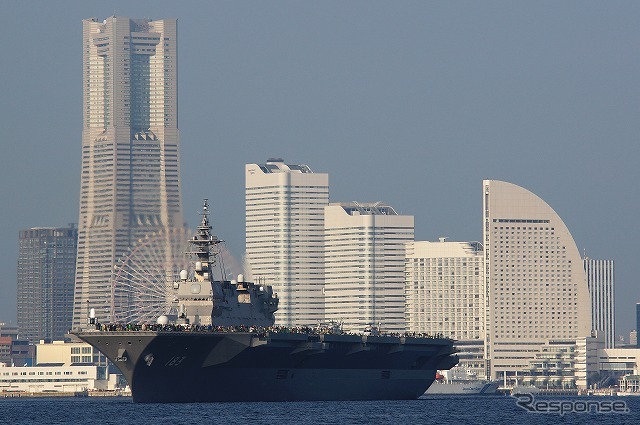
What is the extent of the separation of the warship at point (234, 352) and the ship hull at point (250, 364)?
0.06 meters

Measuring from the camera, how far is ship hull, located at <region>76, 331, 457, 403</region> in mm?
88875

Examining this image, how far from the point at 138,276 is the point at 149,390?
240 feet

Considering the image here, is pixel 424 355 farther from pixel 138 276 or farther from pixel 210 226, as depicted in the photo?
pixel 138 276

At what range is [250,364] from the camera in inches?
3612

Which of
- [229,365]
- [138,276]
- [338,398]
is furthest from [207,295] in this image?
[138,276]

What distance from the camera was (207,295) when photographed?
9425 centimetres

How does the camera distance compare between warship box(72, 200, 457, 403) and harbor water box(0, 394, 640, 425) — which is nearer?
harbor water box(0, 394, 640, 425)

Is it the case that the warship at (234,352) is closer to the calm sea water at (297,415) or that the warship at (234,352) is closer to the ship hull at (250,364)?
the ship hull at (250,364)

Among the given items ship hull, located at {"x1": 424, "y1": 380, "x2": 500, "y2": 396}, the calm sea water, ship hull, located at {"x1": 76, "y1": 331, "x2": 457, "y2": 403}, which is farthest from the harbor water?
ship hull, located at {"x1": 424, "y1": 380, "x2": 500, "y2": 396}

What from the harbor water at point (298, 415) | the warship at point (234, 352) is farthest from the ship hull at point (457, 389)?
the harbor water at point (298, 415)

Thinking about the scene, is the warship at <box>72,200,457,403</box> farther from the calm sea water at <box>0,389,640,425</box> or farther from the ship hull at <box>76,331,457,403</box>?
the calm sea water at <box>0,389,640,425</box>

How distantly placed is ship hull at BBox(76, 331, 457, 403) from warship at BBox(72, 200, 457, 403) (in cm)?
6

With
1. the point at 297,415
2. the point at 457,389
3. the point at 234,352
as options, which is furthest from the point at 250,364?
the point at 457,389

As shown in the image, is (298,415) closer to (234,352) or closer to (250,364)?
(234,352)
